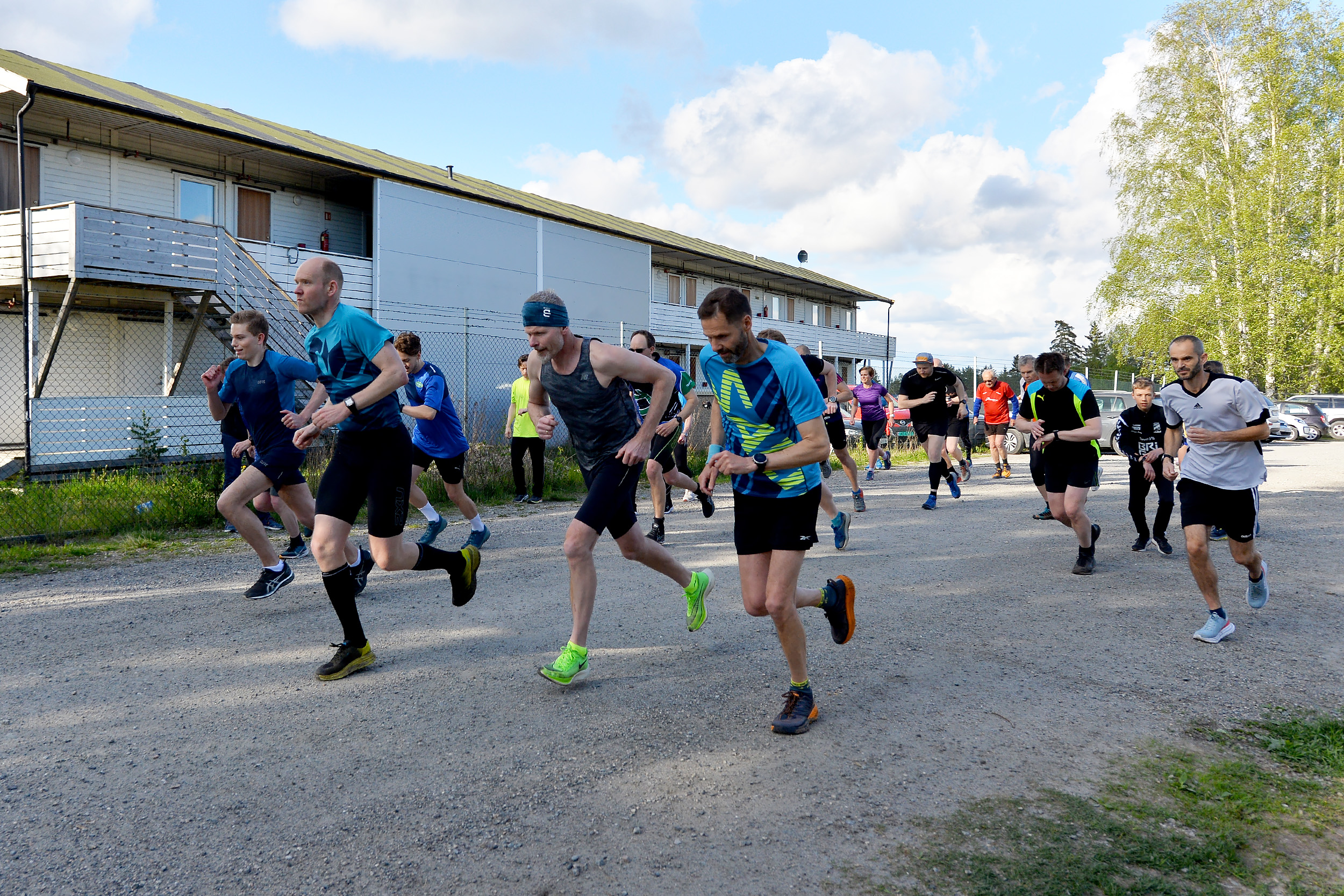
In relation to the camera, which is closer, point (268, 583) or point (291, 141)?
point (268, 583)

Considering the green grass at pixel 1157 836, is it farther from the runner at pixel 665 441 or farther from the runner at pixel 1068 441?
the runner at pixel 665 441

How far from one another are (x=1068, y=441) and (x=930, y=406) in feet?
13.4

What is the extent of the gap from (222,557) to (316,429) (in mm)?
4186

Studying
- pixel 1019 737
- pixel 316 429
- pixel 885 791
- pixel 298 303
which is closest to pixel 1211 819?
pixel 1019 737

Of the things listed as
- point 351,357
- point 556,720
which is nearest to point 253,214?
point 351,357

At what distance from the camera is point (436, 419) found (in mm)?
8016

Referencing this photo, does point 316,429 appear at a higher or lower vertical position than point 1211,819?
higher

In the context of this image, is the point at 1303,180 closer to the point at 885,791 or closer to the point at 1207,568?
the point at 1207,568

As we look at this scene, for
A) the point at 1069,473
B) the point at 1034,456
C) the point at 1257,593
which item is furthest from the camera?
the point at 1034,456

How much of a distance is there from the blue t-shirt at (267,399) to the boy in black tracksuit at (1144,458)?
742 cm

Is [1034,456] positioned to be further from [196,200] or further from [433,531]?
[196,200]

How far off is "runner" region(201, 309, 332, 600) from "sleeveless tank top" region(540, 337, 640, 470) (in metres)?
2.30

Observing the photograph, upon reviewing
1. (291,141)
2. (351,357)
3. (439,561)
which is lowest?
Result: (439,561)

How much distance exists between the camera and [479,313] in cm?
2183
